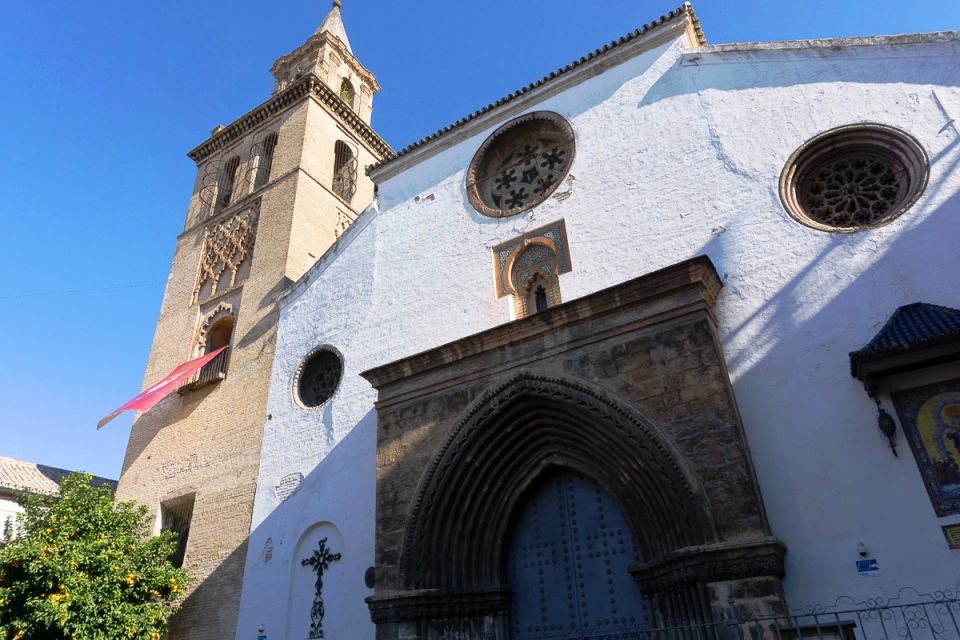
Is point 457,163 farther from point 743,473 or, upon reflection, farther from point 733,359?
point 743,473

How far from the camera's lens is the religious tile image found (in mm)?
5402

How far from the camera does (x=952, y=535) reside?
207 inches

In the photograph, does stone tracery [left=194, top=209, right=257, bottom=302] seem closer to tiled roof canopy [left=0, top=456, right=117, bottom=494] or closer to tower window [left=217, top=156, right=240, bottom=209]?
tower window [left=217, top=156, right=240, bottom=209]

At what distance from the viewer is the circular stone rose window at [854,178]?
22.3ft

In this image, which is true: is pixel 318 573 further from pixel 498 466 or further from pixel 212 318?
pixel 212 318

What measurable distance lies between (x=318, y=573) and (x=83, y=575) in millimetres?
3249

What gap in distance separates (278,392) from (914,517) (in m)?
8.58

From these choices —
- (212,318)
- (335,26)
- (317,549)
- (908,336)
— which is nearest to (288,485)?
(317,549)

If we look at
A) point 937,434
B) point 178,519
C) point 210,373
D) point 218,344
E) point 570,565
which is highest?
point 218,344

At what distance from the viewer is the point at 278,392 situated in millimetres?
10789

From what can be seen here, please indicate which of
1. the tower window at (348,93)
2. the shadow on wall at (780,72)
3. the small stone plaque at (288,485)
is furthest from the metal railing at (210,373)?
the tower window at (348,93)

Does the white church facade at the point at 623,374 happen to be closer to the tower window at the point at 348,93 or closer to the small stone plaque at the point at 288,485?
the small stone plaque at the point at 288,485

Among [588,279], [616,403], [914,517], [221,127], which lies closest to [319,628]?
[616,403]

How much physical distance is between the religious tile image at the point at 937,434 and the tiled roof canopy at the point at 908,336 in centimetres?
34
